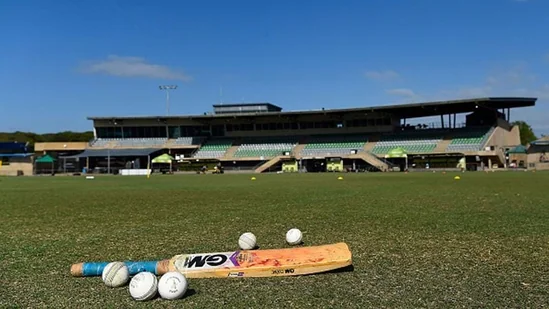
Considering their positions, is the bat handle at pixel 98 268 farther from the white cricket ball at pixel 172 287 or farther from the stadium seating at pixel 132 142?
the stadium seating at pixel 132 142

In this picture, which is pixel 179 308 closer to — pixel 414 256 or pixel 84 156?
pixel 414 256

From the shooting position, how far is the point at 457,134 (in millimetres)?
72750

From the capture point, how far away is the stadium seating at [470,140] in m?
67.6

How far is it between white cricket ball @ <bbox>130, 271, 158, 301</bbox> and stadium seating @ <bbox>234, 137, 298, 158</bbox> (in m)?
75.7

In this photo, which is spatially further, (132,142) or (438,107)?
(132,142)

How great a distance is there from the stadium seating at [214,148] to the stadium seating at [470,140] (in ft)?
125

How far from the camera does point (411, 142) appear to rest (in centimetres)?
7462

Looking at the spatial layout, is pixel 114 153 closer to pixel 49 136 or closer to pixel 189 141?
pixel 189 141

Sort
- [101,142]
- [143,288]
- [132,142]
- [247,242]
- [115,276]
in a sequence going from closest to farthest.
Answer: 1. [143,288]
2. [115,276]
3. [247,242]
4. [132,142]
5. [101,142]

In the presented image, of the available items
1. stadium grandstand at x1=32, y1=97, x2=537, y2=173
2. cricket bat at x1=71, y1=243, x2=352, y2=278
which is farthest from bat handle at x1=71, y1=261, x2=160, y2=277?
stadium grandstand at x1=32, y1=97, x2=537, y2=173

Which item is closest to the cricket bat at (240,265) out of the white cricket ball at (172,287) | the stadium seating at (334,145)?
the white cricket ball at (172,287)

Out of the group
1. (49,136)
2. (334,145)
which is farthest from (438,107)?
(49,136)

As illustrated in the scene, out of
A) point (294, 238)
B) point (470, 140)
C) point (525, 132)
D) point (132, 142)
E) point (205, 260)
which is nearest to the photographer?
point (205, 260)

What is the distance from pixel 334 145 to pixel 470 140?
20.8 m
